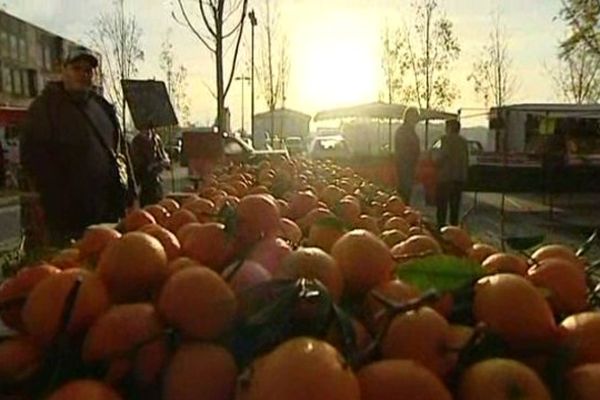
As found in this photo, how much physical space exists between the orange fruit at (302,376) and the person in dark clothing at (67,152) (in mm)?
3466

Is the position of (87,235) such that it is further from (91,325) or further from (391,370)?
(391,370)

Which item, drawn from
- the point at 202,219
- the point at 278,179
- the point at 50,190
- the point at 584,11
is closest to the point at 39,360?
the point at 202,219

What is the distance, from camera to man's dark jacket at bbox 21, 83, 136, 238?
14.5ft

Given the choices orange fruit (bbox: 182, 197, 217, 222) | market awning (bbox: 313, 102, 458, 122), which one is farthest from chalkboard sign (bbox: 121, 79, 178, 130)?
orange fruit (bbox: 182, 197, 217, 222)

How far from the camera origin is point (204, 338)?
1.23m

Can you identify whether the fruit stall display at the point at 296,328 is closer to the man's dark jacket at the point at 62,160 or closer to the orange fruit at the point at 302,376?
the orange fruit at the point at 302,376

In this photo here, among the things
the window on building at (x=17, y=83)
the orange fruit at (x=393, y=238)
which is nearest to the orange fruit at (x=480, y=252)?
the orange fruit at (x=393, y=238)

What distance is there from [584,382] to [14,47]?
1050 inches

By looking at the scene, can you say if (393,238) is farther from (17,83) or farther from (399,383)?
(17,83)

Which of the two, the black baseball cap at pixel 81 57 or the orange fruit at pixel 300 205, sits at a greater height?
the black baseball cap at pixel 81 57

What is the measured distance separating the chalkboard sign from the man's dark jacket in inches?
348

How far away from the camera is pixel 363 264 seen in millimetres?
1460

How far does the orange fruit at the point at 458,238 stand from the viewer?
2.00 metres

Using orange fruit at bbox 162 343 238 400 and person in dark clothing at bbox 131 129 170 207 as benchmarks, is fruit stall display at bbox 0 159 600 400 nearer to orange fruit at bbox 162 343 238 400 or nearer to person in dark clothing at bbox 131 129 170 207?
orange fruit at bbox 162 343 238 400
